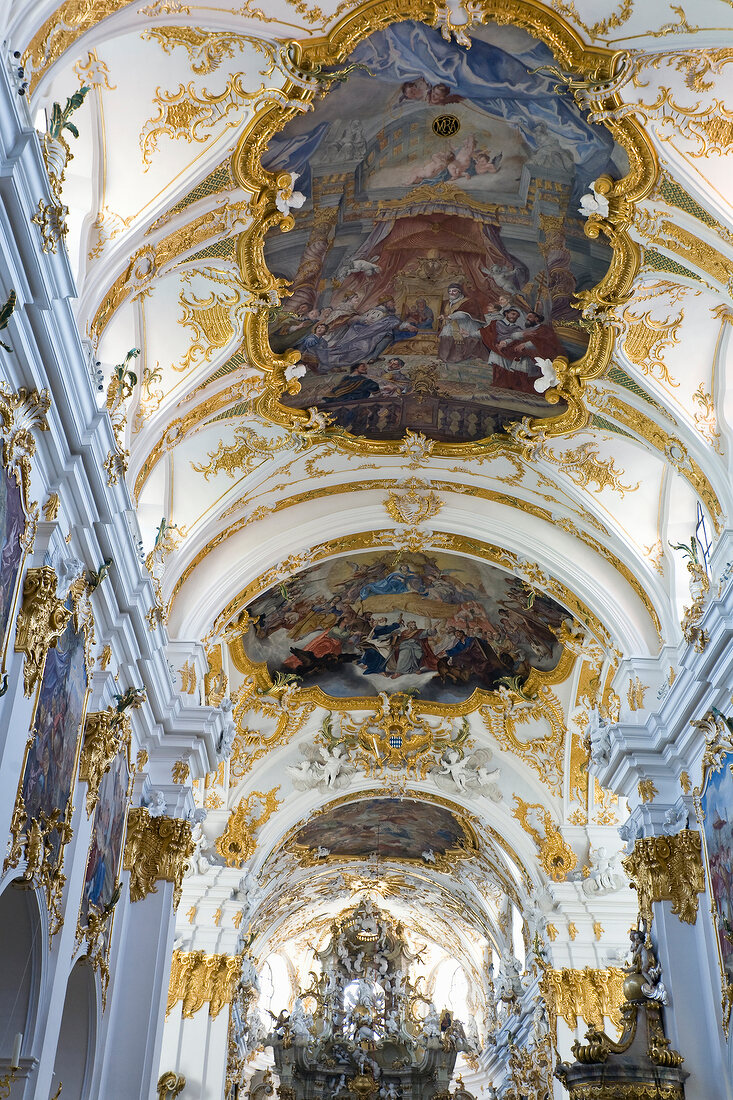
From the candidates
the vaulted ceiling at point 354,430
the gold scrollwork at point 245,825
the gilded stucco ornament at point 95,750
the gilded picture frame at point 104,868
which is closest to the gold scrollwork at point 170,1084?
the vaulted ceiling at point 354,430

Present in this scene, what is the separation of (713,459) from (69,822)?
331 inches

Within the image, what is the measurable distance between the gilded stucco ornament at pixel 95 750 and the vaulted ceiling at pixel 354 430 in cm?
311

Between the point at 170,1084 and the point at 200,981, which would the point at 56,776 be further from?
the point at 200,981

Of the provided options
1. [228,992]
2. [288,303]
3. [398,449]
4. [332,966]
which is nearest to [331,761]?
[228,992]

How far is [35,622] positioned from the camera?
8.67 metres

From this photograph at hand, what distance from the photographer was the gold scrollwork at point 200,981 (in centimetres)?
2012

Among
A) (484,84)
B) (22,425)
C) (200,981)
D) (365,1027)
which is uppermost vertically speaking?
(484,84)

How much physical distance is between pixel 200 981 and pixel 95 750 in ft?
35.9

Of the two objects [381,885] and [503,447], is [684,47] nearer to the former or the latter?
[503,447]

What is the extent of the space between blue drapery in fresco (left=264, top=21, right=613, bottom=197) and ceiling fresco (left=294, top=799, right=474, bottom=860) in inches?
617

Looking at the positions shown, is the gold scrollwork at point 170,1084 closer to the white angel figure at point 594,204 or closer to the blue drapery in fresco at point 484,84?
the blue drapery in fresco at point 484,84

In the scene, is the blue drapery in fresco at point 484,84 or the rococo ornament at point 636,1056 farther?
the rococo ornament at point 636,1056

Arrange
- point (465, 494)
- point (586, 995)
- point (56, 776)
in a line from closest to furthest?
point (56, 776) < point (465, 494) < point (586, 995)

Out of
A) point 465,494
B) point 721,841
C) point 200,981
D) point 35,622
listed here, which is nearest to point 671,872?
point 721,841
